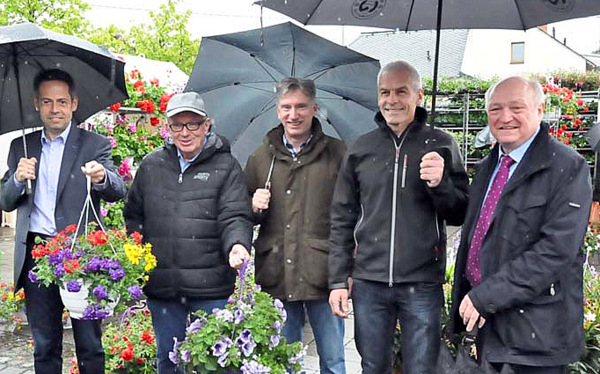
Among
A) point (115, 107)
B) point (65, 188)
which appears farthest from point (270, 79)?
point (115, 107)

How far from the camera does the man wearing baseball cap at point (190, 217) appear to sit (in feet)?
11.7

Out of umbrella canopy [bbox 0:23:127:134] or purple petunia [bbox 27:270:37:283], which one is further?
umbrella canopy [bbox 0:23:127:134]

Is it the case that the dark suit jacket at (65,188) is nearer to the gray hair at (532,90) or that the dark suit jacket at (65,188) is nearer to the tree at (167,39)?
the gray hair at (532,90)

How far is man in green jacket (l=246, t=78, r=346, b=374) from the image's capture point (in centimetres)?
366

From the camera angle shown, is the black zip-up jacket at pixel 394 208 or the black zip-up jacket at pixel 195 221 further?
the black zip-up jacket at pixel 195 221

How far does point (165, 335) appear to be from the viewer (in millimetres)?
3697

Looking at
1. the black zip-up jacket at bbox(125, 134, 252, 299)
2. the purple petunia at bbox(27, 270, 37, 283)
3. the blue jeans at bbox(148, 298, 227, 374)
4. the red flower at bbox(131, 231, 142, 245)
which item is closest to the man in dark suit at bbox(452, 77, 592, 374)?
the black zip-up jacket at bbox(125, 134, 252, 299)

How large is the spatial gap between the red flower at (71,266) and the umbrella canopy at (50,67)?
3.46ft

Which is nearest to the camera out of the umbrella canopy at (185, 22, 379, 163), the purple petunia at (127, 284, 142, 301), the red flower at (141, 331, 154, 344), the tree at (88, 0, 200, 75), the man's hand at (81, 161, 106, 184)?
the purple petunia at (127, 284, 142, 301)

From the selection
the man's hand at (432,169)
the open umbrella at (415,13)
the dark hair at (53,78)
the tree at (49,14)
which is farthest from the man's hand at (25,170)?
the tree at (49,14)

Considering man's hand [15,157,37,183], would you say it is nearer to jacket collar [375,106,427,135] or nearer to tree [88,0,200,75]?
jacket collar [375,106,427,135]

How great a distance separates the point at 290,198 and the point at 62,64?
65.1 inches

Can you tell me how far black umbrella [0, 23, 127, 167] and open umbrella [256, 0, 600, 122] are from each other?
1138 millimetres

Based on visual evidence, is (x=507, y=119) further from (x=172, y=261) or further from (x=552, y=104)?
(x=552, y=104)
